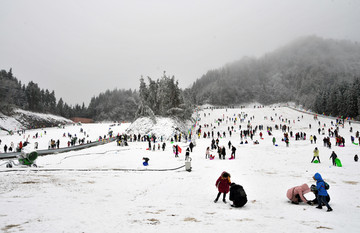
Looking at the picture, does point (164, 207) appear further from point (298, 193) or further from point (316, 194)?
point (316, 194)

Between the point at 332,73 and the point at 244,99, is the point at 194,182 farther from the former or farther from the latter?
the point at 332,73

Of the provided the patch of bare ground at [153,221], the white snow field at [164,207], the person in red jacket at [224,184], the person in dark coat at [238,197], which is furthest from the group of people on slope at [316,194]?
the patch of bare ground at [153,221]

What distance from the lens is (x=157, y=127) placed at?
132 feet

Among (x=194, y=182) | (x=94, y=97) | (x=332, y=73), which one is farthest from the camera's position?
(x=332, y=73)

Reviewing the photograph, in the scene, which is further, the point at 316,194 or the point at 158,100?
the point at 158,100

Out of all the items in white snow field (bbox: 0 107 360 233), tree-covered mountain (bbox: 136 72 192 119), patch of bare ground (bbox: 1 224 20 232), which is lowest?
white snow field (bbox: 0 107 360 233)

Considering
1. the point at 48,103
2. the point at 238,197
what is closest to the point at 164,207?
the point at 238,197

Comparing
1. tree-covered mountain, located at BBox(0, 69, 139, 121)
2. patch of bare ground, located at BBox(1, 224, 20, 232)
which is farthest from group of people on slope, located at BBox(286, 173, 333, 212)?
tree-covered mountain, located at BBox(0, 69, 139, 121)

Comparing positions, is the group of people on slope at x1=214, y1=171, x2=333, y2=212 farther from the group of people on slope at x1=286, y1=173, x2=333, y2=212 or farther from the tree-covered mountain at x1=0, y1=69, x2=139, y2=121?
the tree-covered mountain at x1=0, y1=69, x2=139, y2=121

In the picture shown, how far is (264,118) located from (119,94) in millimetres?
145253

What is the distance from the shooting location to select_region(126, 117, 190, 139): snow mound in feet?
127

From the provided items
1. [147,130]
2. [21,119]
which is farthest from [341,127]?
[21,119]

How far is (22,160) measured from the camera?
1425 centimetres

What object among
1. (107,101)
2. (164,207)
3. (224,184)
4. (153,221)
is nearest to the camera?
(153,221)
